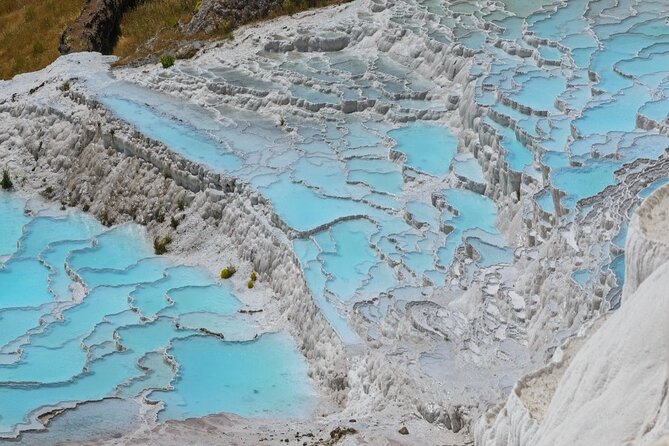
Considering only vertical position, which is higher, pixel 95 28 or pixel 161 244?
pixel 95 28

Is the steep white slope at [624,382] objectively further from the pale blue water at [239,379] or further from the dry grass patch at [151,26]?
the dry grass patch at [151,26]

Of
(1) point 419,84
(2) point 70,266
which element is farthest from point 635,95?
(2) point 70,266

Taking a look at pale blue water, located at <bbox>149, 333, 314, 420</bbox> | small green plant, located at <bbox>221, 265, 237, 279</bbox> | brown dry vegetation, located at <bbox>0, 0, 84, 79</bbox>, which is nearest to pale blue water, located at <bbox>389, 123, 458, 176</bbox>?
small green plant, located at <bbox>221, 265, 237, 279</bbox>

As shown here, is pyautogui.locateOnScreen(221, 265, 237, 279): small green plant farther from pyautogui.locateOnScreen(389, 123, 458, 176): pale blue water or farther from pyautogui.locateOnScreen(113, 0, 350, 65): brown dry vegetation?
pyautogui.locateOnScreen(113, 0, 350, 65): brown dry vegetation

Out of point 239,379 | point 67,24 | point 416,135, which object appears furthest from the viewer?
point 67,24

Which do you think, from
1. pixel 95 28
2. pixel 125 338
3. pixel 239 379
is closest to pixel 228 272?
pixel 125 338

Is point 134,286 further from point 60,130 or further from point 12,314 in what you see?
point 60,130

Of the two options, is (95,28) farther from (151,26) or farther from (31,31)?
(31,31)

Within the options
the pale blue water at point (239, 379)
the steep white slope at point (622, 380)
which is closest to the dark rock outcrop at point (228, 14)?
the pale blue water at point (239, 379)
